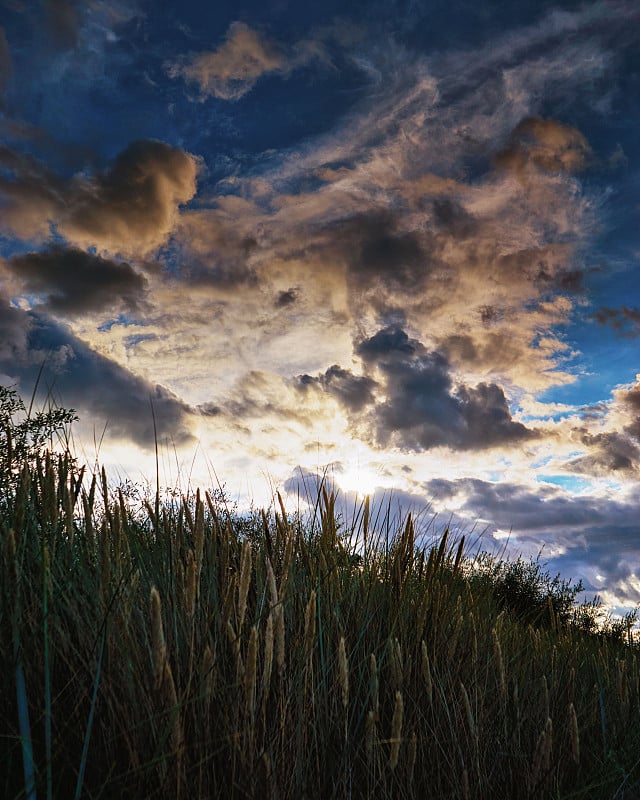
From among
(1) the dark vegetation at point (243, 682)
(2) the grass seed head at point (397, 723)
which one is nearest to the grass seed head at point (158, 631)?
(1) the dark vegetation at point (243, 682)

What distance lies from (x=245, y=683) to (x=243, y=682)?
20 centimetres

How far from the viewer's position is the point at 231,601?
6.90ft

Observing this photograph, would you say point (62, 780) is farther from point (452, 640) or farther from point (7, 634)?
point (452, 640)

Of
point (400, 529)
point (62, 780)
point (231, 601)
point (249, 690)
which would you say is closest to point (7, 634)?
point (62, 780)

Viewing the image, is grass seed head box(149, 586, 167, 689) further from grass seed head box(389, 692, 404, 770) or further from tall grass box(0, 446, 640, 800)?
grass seed head box(389, 692, 404, 770)

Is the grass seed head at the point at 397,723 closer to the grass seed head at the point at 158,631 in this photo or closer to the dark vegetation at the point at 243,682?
the dark vegetation at the point at 243,682

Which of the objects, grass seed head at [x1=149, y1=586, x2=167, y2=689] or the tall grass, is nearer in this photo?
grass seed head at [x1=149, y1=586, x2=167, y2=689]

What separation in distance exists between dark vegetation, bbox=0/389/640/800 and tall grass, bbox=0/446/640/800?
0.5 inches

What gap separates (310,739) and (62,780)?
982 millimetres

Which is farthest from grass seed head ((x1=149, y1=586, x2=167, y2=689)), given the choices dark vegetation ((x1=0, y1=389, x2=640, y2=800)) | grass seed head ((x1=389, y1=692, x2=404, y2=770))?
grass seed head ((x1=389, y1=692, x2=404, y2=770))

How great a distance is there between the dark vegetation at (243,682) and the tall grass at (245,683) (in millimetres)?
→ 13

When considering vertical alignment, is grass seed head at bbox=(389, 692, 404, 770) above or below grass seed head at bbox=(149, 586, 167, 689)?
below

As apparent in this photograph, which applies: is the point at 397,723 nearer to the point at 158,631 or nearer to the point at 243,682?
the point at 243,682

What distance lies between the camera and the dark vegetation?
1918 millimetres
